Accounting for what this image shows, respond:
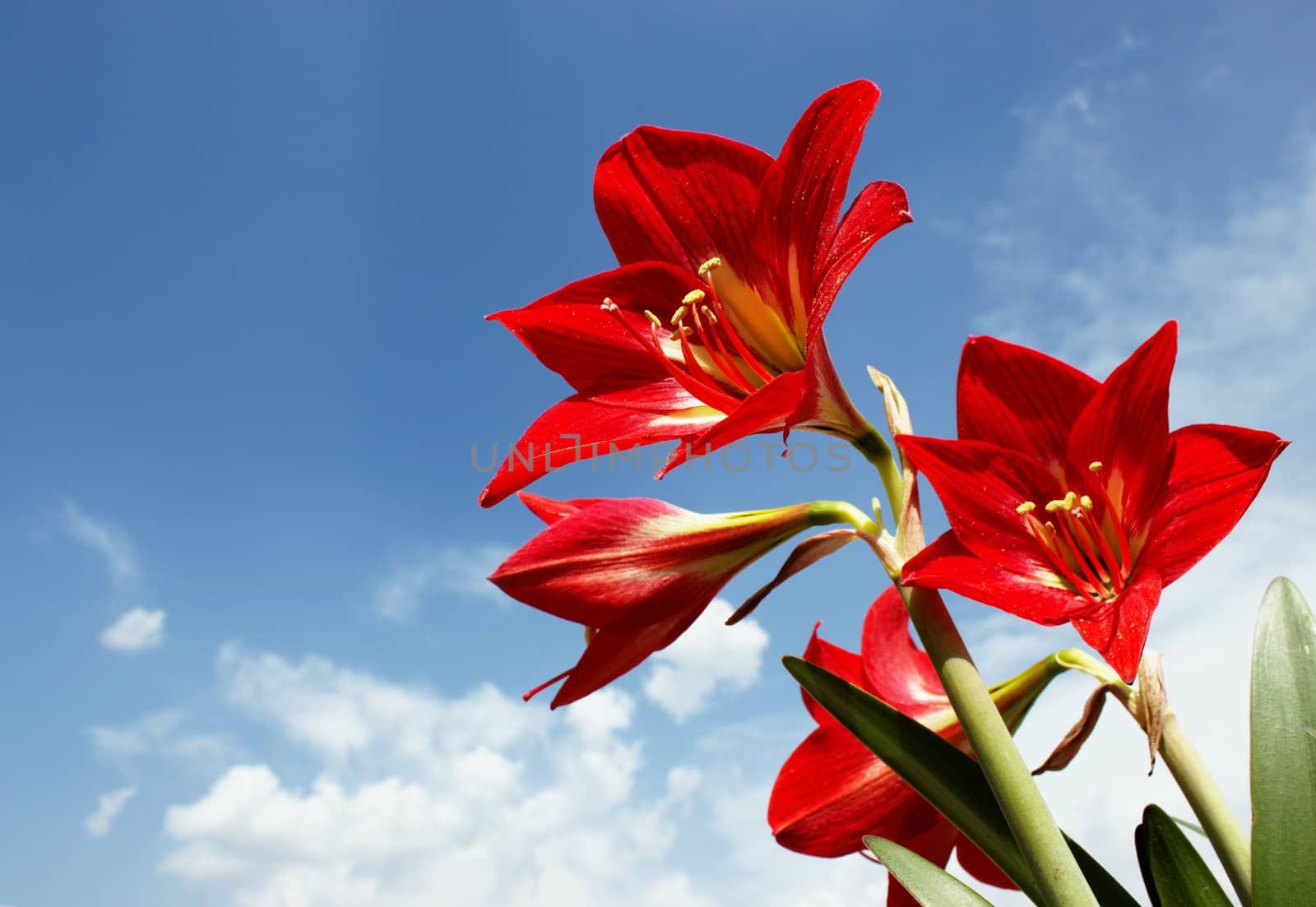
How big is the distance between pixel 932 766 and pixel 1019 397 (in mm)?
320

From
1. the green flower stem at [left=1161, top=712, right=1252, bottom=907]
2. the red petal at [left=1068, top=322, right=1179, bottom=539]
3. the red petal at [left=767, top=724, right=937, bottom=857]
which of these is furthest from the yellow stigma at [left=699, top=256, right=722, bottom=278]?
the green flower stem at [left=1161, top=712, right=1252, bottom=907]

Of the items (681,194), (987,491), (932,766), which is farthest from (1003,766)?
(681,194)

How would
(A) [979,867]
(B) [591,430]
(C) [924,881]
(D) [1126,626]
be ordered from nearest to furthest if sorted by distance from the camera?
(D) [1126,626]
(C) [924,881]
(B) [591,430]
(A) [979,867]

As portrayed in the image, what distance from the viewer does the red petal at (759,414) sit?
75 centimetres

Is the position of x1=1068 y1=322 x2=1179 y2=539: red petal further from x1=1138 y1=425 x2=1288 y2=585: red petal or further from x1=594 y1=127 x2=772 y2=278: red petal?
x1=594 y1=127 x2=772 y2=278: red petal

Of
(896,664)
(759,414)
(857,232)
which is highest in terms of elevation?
(857,232)

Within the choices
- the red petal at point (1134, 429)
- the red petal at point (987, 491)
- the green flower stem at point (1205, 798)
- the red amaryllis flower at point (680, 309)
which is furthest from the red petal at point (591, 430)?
the green flower stem at point (1205, 798)

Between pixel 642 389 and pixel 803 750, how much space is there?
390 mm

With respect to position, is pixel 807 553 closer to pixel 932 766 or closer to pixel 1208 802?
pixel 932 766

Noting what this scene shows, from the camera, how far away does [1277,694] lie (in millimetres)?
888

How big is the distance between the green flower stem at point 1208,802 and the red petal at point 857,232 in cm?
48

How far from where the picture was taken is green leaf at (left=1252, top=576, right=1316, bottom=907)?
803mm

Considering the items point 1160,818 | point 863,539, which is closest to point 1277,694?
point 1160,818

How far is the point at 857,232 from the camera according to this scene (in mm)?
802
